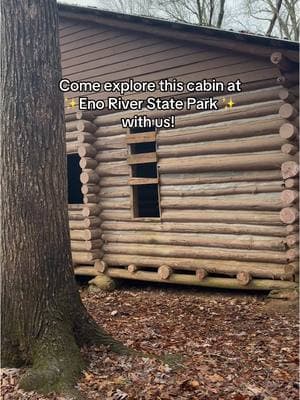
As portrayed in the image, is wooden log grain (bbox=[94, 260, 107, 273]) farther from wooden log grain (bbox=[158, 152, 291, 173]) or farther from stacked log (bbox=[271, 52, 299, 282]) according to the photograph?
stacked log (bbox=[271, 52, 299, 282])

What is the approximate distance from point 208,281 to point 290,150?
9.31 feet

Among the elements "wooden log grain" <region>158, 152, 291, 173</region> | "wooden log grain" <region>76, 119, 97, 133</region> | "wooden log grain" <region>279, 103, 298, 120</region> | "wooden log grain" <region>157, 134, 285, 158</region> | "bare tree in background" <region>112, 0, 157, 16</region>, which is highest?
"bare tree in background" <region>112, 0, 157, 16</region>

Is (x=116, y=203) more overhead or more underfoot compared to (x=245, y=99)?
more underfoot

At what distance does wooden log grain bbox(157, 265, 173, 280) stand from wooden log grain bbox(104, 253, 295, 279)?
0.27 feet

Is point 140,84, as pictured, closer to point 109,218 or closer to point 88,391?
point 109,218

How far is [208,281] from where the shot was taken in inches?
336

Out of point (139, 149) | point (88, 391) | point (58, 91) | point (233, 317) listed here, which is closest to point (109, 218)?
point (139, 149)

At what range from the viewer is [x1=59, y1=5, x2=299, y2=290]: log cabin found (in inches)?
305

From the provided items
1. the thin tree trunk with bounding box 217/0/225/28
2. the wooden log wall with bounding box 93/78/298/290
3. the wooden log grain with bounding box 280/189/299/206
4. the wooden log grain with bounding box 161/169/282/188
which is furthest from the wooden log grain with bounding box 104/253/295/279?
the thin tree trunk with bounding box 217/0/225/28

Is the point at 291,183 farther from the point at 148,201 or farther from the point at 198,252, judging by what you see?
the point at 148,201

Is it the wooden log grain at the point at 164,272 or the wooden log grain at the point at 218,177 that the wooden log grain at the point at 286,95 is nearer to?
the wooden log grain at the point at 218,177

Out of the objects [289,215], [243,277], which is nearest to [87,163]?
[243,277]

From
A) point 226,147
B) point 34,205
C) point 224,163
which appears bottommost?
point 34,205

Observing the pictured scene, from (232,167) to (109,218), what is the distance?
306 centimetres
